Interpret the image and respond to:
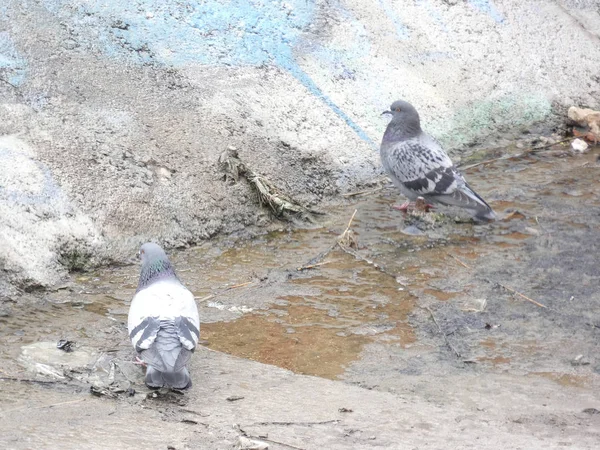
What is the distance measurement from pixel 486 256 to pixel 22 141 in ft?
10.1

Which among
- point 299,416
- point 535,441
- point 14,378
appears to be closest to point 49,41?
point 14,378

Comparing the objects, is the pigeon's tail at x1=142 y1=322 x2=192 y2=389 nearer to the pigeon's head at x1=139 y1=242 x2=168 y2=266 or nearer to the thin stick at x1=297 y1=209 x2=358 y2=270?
the pigeon's head at x1=139 y1=242 x2=168 y2=266

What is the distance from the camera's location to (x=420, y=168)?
6.86 metres

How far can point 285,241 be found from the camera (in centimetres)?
636

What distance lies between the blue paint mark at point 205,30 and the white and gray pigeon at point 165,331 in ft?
9.74

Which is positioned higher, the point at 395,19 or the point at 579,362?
the point at 395,19

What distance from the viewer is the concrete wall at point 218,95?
19.7 feet

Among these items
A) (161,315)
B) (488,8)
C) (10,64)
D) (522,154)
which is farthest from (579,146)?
(161,315)

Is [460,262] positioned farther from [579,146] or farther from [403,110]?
[579,146]

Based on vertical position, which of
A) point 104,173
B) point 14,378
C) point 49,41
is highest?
point 49,41

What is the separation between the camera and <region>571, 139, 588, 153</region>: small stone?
8102 millimetres

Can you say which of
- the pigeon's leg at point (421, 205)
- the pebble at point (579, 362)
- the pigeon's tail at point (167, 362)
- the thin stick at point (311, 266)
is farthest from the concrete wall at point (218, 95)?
the pebble at point (579, 362)

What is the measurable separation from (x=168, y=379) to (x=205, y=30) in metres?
4.07

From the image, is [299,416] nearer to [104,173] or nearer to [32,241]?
[32,241]
